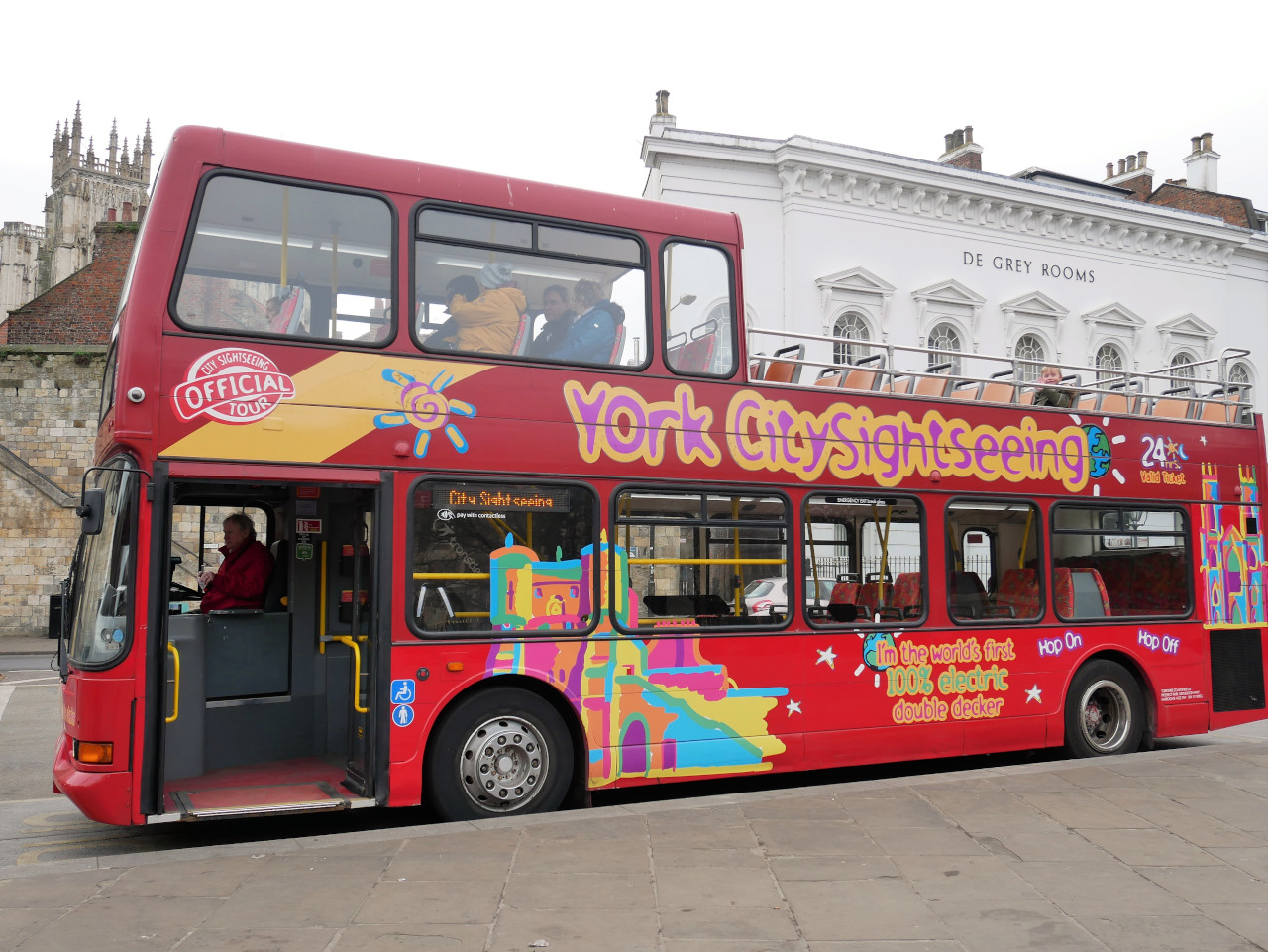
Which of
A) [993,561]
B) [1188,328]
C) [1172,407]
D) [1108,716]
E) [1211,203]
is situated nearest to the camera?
[993,561]

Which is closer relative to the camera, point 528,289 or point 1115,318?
point 528,289

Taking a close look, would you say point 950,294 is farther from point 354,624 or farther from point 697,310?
point 354,624

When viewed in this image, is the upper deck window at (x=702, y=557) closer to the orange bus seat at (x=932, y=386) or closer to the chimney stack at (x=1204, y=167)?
the orange bus seat at (x=932, y=386)

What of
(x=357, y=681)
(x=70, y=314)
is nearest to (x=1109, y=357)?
(x=357, y=681)

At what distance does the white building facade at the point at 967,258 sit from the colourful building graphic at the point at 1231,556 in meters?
11.1

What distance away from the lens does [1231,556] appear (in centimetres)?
1073

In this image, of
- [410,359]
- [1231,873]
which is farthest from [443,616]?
[1231,873]

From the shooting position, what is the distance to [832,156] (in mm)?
24469

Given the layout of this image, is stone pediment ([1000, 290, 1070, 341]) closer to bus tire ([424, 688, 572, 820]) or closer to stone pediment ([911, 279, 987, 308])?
stone pediment ([911, 279, 987, 308])

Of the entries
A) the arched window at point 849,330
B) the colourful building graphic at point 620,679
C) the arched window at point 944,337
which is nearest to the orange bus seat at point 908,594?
the colourful building graphic at point 620,679

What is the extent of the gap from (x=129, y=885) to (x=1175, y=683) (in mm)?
9041

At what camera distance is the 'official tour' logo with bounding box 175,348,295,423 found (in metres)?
6.48

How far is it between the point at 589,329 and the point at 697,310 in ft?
3.06

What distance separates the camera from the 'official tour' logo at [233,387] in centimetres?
648
